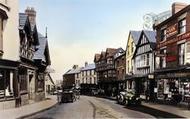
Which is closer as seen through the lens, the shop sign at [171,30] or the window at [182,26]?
the window at [182,26]

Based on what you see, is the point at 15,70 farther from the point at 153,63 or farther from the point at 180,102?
the point at 153,63

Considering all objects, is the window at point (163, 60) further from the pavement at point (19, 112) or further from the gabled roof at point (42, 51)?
the pavement at point (19, 112)

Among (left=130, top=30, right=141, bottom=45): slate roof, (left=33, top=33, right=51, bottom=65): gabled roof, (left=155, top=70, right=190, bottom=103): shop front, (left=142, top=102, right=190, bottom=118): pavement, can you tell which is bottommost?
(left=142, top=102, right=190, bottom=118): pavement

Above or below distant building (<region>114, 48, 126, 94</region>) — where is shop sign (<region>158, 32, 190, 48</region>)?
above

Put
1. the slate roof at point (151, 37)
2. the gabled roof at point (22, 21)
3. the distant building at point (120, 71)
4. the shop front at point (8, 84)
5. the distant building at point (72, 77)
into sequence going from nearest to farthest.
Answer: the shop front at point (8, 84)
the gabled roof at point (22, 21)
the slate roof at point (151, 37)
the distant building at point (120, 71)
the distant building at point (72, 77)

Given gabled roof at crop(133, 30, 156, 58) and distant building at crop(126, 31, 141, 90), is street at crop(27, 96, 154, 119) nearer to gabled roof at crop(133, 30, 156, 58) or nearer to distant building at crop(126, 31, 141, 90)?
gabled roof at crop(133, 30, 156, 58)

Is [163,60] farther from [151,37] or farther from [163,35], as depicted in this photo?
[151,37]

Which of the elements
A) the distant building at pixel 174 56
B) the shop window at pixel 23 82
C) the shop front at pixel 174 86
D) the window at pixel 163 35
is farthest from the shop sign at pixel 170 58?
the shop window at pixel 23 82

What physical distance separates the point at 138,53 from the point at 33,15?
16.6 metres

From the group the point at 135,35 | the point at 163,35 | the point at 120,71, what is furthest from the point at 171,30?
the point at 120,71

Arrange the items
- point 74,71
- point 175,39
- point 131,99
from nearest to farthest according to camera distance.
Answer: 1. point 175,39
2. point 131,99
3. point 74,71

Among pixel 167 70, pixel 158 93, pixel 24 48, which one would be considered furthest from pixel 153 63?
pixel 24 48

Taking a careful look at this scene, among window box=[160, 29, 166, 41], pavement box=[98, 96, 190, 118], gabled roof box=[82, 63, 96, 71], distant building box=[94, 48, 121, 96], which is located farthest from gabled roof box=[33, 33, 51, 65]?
gabled roof box=[82, 63, 96, 71]

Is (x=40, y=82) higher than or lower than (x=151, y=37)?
lower
